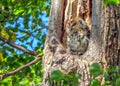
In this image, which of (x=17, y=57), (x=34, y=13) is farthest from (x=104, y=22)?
(x=34, y=13)


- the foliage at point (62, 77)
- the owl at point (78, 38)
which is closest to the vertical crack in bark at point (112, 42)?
the owl at point (78, 38)

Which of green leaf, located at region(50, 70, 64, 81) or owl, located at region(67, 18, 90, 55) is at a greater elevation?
owl, located at region(67, 18, 90, 55)

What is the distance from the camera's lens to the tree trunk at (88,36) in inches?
92.2

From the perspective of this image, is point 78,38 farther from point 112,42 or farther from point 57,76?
point 57,76

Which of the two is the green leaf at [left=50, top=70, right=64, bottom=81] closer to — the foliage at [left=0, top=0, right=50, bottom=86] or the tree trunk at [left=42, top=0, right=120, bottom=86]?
the tree trunk at [left=42, top=0, right=120, bottom=86]

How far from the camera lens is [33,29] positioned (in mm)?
5547

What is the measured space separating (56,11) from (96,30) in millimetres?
462

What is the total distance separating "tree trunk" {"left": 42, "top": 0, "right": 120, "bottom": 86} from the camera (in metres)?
2.34

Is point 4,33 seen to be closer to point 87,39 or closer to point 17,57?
point 17,57

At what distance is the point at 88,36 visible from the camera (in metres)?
2.55

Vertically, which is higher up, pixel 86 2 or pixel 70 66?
pixel 86 2

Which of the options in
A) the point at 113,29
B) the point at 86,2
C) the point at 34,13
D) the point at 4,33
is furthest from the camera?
the point at 34,13

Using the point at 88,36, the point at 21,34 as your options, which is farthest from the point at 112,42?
the point at 21,34

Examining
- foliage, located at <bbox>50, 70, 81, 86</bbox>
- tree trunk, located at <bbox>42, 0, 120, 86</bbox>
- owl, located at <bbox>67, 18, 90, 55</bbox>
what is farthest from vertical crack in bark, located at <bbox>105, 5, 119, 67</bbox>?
foliage, located at <bbox>50, 70, 81, 86</bbox>
